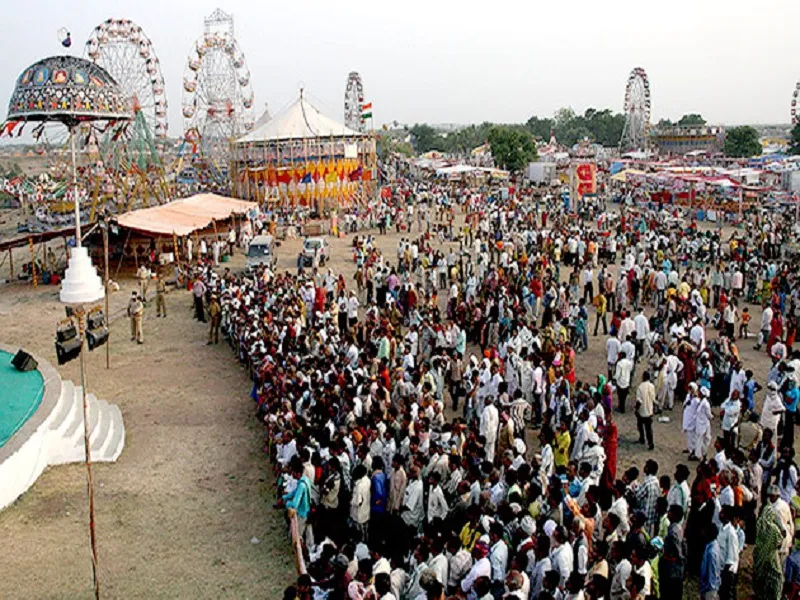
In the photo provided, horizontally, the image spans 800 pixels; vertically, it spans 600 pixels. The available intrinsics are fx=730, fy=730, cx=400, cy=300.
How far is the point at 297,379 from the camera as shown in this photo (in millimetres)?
9766

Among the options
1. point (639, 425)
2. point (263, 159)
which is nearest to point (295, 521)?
point (639, 425)

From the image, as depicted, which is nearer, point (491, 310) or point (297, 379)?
point (297, 379)

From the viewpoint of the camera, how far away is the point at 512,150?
5375 centimetres

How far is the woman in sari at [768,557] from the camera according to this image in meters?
6.19

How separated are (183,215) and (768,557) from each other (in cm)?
2061

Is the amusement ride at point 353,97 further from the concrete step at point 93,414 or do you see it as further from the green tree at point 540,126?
the green tree at point 540,126

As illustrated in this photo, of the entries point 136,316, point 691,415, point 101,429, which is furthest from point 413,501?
point 136,316

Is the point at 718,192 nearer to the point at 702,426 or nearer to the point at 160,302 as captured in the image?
the point at 160,302

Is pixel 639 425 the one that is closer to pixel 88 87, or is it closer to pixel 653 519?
pixel 653 519

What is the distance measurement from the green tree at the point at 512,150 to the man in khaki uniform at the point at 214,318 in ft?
137

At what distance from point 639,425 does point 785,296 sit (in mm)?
7357

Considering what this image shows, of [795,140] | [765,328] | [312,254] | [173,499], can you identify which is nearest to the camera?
[173,499]

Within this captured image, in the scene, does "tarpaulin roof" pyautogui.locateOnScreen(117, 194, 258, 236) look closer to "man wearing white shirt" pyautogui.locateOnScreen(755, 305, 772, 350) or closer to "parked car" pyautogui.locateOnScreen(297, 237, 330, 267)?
"parked car" pyautogui.locateOnScreen(297, 237, 330, 267)

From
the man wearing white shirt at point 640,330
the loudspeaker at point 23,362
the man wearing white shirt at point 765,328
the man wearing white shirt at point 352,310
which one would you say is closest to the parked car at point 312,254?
the man wearing white shirt at point 352,310
